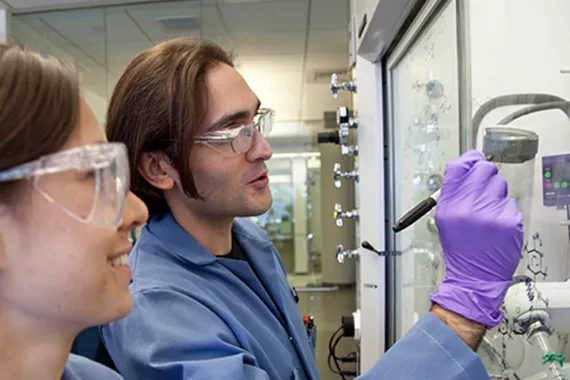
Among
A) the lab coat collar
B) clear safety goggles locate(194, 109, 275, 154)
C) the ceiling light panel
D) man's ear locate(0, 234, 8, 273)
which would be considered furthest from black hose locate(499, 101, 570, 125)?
the ceiling light panel

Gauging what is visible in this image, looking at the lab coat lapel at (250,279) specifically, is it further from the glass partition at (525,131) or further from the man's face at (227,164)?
the glass partition at (525,131)

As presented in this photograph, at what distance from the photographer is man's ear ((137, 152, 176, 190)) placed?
33.0 inches

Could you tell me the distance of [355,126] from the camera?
5.85 feet

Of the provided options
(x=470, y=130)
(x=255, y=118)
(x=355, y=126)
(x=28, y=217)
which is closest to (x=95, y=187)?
(x=28, y=217)

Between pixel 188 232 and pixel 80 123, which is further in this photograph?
pixel 188 232

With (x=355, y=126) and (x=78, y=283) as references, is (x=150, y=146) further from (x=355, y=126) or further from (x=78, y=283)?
(x=355, y=126)

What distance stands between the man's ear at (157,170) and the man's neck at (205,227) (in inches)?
2.5

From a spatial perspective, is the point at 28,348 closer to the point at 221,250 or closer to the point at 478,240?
the point at 221,250

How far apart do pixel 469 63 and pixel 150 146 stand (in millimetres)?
693

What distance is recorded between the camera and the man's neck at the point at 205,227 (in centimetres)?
87

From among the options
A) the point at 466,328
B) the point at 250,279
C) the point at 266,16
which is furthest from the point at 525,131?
the point at 266,16

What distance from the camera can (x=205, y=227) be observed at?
886mm

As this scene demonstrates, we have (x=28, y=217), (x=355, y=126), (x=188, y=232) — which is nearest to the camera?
(x=28, y=217)

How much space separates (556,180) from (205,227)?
0.66 meters
